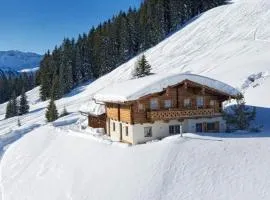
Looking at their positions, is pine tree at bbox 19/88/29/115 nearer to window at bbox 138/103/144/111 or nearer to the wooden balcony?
window at bbox 138/103/144/111

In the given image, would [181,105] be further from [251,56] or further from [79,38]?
[79,38]

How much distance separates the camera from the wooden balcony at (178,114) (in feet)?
125

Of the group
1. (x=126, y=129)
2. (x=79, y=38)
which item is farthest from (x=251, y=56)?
(x=79, y=38)

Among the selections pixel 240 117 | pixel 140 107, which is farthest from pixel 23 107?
pixel 240 117

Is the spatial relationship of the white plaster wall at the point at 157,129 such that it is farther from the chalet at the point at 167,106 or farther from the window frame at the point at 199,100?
the window frame at the point at 199,100

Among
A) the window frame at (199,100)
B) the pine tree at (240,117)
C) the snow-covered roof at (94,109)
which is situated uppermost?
the window frame at (199,100)

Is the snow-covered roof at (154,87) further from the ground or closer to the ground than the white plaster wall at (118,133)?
further from the ground

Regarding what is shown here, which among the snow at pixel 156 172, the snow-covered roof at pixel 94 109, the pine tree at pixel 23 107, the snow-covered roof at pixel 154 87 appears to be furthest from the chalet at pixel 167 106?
the pine tree at pixel 23 107

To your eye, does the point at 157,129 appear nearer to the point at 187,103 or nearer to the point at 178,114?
the point at 178,114

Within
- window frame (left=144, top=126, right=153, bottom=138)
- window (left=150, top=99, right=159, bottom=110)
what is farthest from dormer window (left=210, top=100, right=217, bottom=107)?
window frame (left=144, top=126, right=153, bottom=138)

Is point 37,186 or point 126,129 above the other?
point 126,129

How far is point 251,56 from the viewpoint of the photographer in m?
71.8

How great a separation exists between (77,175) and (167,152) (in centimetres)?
737

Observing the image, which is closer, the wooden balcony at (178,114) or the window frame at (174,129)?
the wooden balcony at (178,114)
